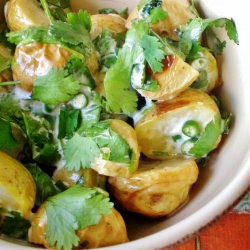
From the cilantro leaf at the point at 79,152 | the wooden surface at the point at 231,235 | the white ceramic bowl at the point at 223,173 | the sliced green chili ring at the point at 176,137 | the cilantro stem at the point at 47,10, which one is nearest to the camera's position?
the white ceramic bowl at the point at 223,173

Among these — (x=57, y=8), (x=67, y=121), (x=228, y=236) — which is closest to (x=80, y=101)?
(x=67, y=121)

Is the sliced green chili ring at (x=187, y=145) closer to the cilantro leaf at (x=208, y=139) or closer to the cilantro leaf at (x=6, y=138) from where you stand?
the cilantro leaf at (x=208, y=139)

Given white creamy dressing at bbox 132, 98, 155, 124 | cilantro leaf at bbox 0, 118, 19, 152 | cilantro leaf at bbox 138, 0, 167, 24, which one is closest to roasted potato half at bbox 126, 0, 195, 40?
cilantro leaf at bbox 138, 0, 167, 24

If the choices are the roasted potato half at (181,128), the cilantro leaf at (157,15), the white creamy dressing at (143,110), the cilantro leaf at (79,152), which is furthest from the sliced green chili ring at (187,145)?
the cilantro leaf at (157,15)

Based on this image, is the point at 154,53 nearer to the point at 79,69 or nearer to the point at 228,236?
the point at 79,69

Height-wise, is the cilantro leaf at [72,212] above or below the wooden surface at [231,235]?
above
